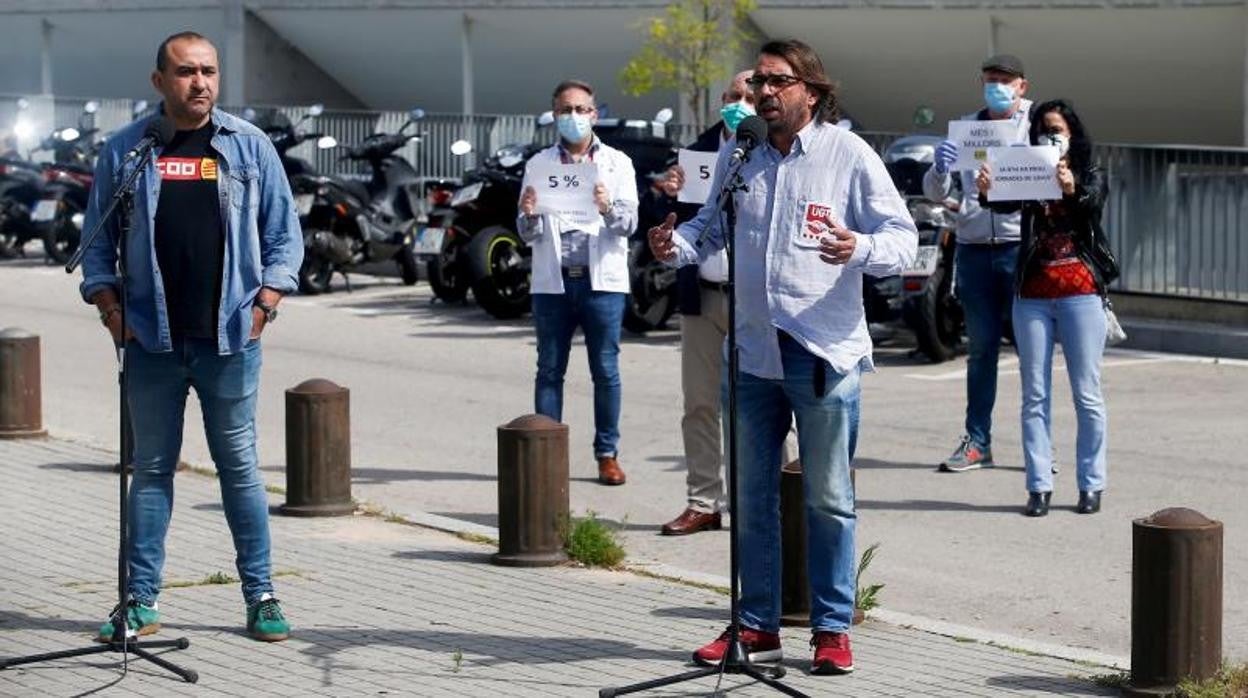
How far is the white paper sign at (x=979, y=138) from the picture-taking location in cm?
1183

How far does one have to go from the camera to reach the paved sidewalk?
25.4 ft

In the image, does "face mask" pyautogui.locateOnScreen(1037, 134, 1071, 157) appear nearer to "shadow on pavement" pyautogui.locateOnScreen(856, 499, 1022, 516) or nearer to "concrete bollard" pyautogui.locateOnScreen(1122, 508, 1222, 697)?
"shadow on pavement" pyautogui.locateOnScreen(856, 499, 1022, 516)

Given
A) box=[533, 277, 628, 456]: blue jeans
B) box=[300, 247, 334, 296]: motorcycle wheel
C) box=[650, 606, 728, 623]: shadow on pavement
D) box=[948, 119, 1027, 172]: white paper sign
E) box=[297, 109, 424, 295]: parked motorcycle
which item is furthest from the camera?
box=[300, 247, 334, 296]: motorcycle wheel

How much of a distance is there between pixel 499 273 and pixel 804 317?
41.5 ft

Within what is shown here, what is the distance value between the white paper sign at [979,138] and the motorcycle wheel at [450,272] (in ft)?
28.6

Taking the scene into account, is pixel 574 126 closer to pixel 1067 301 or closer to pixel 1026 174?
pixel 1026 174

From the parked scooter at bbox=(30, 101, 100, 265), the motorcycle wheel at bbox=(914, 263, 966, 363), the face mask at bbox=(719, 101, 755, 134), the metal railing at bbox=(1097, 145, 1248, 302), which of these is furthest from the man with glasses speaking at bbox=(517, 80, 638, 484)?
the parked scooter at bbox=(30, 101, 100, 265)

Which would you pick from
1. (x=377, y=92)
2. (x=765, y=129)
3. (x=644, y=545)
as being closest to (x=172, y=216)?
(x=765, y=129)

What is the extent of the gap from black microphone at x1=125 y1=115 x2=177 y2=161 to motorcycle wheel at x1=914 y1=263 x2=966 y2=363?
368 inches

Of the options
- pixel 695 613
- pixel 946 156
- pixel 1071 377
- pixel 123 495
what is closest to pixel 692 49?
pixel 946 156

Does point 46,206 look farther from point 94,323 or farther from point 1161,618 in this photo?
point 1161,618

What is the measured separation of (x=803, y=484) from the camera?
781 centimetres

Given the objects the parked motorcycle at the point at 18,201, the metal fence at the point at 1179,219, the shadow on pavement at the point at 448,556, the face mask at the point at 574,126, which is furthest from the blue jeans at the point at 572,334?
the parked motorcycle at the point at 18,201

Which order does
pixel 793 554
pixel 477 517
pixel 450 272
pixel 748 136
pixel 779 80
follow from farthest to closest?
pixel 450 272, pixel 477 517, pixel 793 554, pixel 779 80, pixel 748 136
